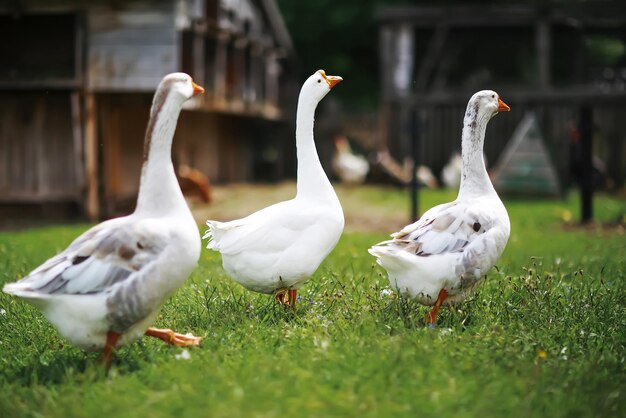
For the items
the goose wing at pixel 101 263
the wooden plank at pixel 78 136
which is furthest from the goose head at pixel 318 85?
the wooden plank at pixel 78 136

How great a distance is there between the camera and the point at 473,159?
5844 mm

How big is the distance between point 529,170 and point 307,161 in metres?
11.2

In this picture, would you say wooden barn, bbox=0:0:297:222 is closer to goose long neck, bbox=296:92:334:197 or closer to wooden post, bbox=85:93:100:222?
wooden post, bbox=85:93:100:222

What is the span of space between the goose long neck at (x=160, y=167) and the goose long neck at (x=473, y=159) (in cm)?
222

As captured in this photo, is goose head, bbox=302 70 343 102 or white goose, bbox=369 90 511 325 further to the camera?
goose head, bbox=302 70 343 102

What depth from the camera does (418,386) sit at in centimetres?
408

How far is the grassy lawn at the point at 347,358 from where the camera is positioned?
3.91 metres

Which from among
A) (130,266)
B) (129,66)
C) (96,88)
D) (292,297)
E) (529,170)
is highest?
(129,66)

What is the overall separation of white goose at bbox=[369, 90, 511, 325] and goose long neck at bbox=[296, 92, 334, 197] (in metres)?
0.76

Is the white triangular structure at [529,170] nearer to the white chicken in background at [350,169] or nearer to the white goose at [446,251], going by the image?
the white chicken in background at [350,169]

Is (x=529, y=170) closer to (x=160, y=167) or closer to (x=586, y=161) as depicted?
(x=586, y=161)

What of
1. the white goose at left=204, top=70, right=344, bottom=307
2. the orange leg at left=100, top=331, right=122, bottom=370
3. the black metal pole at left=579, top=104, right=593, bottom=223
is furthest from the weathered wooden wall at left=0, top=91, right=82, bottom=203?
the orange leg at left=100, top=331, right=122, bottom=370

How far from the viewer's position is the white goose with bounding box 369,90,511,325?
5.23 m

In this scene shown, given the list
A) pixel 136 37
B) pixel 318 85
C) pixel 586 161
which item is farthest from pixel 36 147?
pixel 318 85
